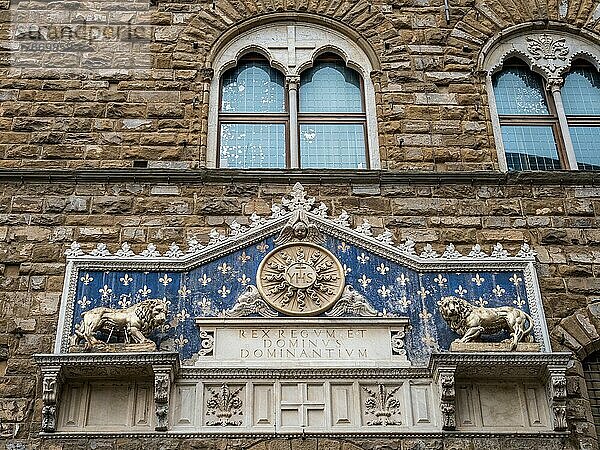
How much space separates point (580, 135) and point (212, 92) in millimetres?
4391

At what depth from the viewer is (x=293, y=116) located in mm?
10641

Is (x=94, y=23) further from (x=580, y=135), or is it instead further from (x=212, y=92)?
(x=580, y=135)

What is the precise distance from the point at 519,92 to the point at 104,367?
6.01 metres

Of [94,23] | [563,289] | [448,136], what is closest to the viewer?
[563,289]

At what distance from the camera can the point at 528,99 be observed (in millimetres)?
10984

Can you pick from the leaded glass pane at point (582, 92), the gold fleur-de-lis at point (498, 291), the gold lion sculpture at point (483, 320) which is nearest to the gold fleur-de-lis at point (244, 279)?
the gold lion sculpture at point (483, 320)

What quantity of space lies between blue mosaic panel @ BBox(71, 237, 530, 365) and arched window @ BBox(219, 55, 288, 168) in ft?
4.81

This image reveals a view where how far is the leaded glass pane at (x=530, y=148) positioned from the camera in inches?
412

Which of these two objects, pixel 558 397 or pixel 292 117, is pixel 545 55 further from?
pixel 558 397

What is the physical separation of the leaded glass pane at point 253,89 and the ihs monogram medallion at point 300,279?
2.23 m

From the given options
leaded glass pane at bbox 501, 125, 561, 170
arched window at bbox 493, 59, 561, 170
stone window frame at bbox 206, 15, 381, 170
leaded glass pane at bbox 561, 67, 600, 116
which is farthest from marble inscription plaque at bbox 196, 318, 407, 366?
leaded glass pane at bbox 561, 67, 600, 116

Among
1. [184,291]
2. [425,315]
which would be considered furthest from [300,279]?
[425,315]

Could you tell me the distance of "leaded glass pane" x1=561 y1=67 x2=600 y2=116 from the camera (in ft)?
35.8

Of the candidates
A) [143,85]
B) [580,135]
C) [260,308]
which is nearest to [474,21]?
[580,135]
